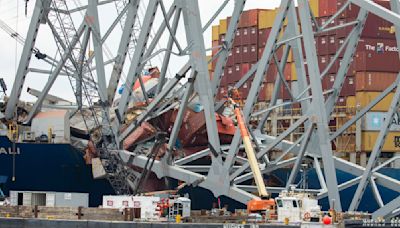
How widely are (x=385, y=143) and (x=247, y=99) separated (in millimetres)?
25917

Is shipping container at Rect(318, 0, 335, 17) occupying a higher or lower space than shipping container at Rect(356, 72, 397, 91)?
higher

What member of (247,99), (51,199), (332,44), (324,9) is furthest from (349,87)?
(51,199)

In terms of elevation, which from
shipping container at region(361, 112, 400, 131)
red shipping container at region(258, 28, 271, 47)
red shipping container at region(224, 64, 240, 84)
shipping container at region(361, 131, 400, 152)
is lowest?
shipping container at region(361, 131, 400, 152)

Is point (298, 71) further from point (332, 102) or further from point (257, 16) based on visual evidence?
point (257, 16)

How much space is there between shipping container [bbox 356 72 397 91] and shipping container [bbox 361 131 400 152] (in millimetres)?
3784

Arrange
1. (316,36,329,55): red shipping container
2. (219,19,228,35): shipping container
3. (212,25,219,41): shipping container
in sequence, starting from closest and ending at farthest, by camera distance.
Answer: (316,36,329,55): red shipping container < (219,19,228,35): shipping container < (212,25,219,41): shipping container

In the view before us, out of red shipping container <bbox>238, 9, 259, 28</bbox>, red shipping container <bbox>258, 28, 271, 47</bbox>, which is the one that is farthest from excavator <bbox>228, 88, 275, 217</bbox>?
red shipping container <bbox>238, 9, 259, 28</bbox>

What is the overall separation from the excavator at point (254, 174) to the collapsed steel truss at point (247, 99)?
1386 millimetres

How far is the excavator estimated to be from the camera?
185ft

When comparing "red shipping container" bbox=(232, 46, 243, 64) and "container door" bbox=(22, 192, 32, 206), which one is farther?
"red shipping container" bbox=(232, 46, 243, 64)

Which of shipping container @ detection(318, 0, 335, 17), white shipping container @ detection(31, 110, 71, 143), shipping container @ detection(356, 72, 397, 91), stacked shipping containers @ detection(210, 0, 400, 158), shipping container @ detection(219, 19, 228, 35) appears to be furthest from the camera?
shipping container @ detection(219, 19, 228, 35)

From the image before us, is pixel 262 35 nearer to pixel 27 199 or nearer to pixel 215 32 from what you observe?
pixel 215 32

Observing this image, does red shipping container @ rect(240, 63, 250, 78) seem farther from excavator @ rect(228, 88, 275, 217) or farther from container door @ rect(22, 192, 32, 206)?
container door @ rect(22, 192, 32, 206)

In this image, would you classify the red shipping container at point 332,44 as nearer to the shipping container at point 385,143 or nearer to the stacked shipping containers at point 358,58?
the stacked shipping containers at point 358,58
